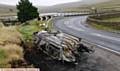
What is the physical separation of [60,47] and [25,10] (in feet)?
138

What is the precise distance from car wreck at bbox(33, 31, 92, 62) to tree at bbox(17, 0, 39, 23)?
115 ft

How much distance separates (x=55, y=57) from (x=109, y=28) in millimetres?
26591

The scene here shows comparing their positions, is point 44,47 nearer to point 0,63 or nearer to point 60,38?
point 60,38

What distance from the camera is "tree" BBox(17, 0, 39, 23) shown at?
6781cm

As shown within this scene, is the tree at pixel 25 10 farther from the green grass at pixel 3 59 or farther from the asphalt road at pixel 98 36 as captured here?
the green grass at pixel 3 59

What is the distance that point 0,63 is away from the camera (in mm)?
23891

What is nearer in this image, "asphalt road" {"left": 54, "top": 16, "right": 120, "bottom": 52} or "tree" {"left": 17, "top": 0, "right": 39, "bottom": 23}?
"asphalt road" {"left": 54, "top": 16, "right": 120, "bottom": 52}

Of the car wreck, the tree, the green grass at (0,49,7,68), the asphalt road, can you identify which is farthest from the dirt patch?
the tree

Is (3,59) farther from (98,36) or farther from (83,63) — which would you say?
(98,36)

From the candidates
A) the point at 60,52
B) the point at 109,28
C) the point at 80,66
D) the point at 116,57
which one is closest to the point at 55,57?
the point at 60,52

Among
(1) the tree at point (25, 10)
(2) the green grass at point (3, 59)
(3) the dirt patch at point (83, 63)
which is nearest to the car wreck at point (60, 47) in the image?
(3) the dirt patch at point (83, 63)

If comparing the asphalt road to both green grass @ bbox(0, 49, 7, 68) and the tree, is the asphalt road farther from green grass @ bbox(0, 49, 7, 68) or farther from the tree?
the tree

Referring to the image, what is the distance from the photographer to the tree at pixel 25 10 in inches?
2670

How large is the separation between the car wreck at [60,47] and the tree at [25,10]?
35.1 metres
